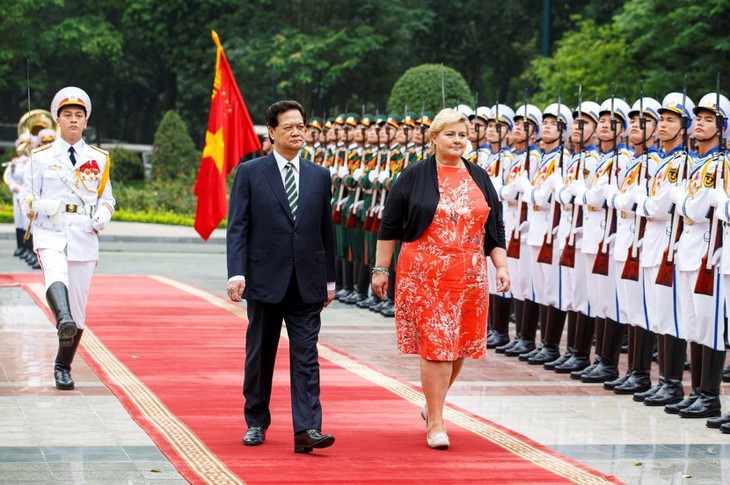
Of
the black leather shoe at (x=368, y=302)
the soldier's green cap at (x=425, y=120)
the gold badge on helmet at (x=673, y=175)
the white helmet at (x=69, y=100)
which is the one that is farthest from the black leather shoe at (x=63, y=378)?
the black leather shoe at (x=368, y=302)

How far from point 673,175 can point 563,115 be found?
103 inches

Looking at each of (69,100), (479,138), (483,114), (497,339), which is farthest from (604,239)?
(69,100)

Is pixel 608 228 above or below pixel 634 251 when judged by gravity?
above

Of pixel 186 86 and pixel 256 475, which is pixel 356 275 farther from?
pixel 186 86

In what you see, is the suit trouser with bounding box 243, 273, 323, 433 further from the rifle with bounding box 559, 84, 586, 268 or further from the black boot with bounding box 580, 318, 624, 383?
the rifle with bounding box 559, 84, 586, 268

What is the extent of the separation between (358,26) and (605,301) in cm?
3714

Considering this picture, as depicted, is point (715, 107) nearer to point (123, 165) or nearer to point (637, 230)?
point (637, 230)

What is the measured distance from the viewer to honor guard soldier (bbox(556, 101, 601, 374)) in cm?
1189

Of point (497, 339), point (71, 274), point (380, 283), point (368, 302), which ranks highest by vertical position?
point (380, 283)

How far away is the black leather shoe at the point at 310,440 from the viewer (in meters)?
8.03

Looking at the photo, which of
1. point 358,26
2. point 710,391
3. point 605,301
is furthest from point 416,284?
point 358,26

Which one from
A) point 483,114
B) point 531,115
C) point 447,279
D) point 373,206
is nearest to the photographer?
point 447,279

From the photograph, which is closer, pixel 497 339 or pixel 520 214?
pixel 520 214

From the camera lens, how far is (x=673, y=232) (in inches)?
400
